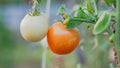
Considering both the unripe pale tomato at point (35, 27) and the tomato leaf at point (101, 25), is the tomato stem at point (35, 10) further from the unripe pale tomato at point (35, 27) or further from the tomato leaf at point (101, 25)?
the tomato leaf at point (101, 25)

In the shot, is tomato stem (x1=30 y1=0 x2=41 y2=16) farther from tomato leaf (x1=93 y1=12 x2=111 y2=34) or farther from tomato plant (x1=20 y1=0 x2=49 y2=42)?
tomato leaf (x1=93 y1=12 x2=111 y2=34)

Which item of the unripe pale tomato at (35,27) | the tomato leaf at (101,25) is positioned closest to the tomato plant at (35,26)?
the unripe pale tomato at (35,27)

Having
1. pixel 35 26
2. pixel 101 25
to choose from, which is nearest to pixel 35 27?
pixel 35 26

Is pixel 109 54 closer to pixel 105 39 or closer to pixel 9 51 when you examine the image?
pixel 105 39

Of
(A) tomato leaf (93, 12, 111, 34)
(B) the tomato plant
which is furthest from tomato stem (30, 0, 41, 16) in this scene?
(A) tomato leaf (93, 12, 111, 34)

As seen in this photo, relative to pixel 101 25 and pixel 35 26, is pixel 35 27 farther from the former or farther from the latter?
pixel 101 25

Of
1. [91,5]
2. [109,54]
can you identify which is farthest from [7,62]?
[91,5]
